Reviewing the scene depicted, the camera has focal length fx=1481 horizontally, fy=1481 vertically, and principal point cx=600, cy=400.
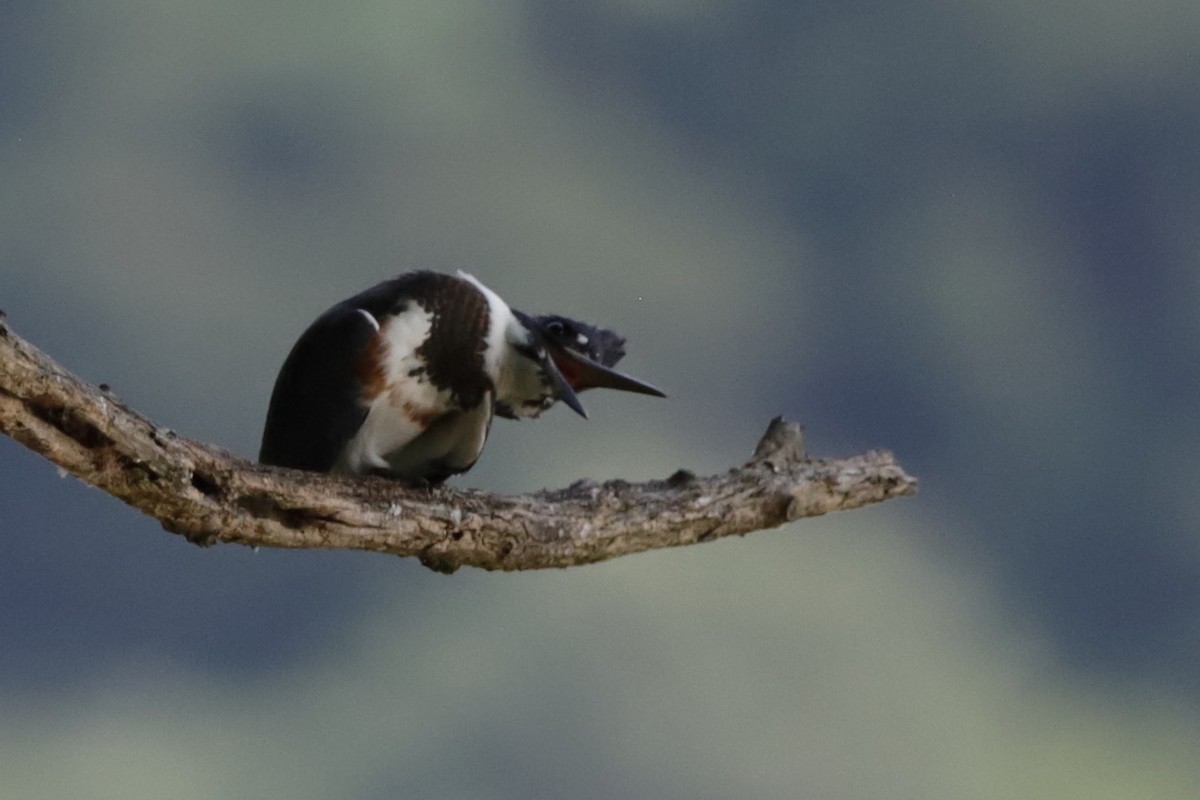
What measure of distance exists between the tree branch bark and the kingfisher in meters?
0.18

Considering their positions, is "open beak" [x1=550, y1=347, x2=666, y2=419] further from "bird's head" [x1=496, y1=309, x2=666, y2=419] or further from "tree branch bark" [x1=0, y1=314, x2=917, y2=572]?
"tree branch bark" [x1=0, y1=314, x2=917, y2=572]

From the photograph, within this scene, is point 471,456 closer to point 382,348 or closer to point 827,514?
point 382,348

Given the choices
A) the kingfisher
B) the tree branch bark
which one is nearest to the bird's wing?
the kingfisher

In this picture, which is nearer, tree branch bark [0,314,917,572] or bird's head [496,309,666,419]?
tree branch bark [0,314,917,572]

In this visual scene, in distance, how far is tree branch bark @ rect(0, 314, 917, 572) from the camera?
111 inches

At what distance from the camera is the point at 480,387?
377 cm

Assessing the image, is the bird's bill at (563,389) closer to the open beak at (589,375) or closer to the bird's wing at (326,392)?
the open beak at (589,375)

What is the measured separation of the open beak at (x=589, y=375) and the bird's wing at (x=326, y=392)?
1.75ft

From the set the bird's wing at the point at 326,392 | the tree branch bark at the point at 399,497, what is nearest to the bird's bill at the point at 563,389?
the tree branch bark at the point at 399,497

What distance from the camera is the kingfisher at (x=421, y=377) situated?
3545 mm

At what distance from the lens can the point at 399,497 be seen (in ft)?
11.5

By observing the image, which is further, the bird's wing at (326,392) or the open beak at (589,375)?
the open beak at (589,375)

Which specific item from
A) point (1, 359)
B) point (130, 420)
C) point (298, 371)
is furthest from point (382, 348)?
point (1, 359)

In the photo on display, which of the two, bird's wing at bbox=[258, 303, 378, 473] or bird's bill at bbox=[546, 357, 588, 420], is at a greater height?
bird's wing at bbox=[258, 303, 378, 473]
